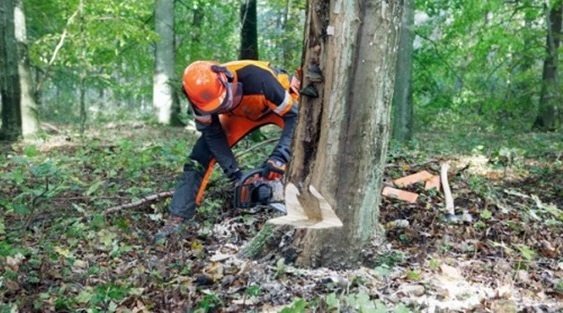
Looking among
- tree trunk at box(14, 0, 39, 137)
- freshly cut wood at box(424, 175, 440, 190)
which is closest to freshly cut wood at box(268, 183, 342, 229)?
freshly cut wood at box(424, 175, 440, 190)

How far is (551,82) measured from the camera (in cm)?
1264

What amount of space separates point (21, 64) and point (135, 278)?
26.6ft

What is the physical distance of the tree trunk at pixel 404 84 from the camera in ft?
31.0

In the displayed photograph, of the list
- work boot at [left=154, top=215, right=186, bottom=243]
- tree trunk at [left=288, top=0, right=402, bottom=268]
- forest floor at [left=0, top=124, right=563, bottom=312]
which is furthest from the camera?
work boot at [left=154, top=215, right=186, bottom=243]

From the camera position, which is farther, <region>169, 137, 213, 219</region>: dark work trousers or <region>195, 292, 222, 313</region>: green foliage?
<region>169, 137, 213, 219</region>: dark work trousers

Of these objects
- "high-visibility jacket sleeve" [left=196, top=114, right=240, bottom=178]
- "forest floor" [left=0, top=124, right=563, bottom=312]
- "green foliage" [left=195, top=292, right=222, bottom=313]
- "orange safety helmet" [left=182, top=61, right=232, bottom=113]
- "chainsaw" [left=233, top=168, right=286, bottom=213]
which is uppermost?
"orange safety helmet" [left=182, top=61, right=232, bottom=113]

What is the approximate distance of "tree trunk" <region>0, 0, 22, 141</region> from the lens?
365 inches

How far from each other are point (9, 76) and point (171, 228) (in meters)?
6.54

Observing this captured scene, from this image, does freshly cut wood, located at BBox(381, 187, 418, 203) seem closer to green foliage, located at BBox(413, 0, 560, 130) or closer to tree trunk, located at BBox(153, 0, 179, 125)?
green foliage, located at BBox(413, 0, 560, 130)

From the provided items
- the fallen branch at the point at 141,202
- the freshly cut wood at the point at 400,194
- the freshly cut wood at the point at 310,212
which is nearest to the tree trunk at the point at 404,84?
the freshly cut wood at the point at 400,194

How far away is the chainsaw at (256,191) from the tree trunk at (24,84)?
6.53 m

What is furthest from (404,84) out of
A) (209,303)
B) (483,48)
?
(209,303)

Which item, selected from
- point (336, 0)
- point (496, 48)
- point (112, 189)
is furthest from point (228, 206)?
point (496, 48)

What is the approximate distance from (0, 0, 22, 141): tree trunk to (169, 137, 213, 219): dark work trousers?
19.5 ft
